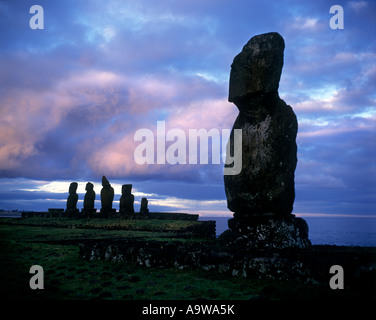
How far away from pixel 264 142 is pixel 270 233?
221 centimetres

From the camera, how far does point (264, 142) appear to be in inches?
314

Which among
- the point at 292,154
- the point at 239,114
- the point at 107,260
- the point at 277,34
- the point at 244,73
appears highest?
the point at 277,34

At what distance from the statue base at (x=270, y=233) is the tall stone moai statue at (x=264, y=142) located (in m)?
0.02

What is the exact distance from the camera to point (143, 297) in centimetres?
522

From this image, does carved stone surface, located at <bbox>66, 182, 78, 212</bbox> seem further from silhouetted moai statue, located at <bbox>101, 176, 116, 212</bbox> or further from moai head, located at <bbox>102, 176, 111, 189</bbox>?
moai head, located at <bbox>102, 176, 111, 189</bbox>

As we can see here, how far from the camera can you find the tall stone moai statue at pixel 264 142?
7.89 metres

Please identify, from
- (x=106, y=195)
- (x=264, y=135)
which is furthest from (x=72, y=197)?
(x=264, y=135)

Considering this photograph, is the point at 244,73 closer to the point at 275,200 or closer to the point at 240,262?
the point at 275,200

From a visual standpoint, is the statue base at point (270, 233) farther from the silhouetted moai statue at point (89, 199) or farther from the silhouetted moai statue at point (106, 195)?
the silhouetted moai statue at point (89, 199)

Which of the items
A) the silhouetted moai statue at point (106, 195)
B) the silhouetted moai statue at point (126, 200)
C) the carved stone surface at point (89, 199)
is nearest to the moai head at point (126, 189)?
the silhouetted moai statue at point (126, 200)

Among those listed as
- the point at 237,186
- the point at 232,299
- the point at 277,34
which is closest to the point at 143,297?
the point at 232,299

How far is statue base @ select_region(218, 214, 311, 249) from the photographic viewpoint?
25.0 ft

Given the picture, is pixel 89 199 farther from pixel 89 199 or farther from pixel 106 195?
pixel 106 195
